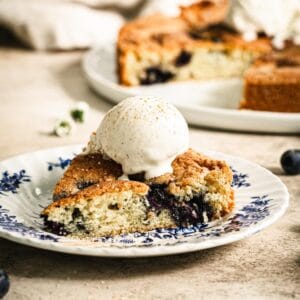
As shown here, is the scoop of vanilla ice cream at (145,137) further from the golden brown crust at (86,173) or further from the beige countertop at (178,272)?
the beige countertop at (178,272)

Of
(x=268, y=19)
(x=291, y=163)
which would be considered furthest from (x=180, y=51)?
(x=291, y=163)

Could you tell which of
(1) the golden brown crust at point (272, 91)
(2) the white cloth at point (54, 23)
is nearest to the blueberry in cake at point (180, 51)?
(1) the golden brown crust at point (272, 91)

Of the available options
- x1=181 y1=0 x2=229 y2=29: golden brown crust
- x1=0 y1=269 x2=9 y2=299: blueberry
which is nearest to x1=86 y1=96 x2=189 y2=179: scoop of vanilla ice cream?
x1=0 y1=269 x2=9 y2=299: blueberry

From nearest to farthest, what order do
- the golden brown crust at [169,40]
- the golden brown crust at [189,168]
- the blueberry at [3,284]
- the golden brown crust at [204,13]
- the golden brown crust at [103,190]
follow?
the blueberry at [3,284] → the golden brown crust at [103,190] → the golden brown crust at [189,168] → the golden brown crust at [169,40] → the golden brown crust at [204,13]

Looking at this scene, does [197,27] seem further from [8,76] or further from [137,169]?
[137,169]

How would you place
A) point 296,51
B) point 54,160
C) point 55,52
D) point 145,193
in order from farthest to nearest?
1. point 55,52
2. point 296,51
3. point 54,160
4. point 145,193

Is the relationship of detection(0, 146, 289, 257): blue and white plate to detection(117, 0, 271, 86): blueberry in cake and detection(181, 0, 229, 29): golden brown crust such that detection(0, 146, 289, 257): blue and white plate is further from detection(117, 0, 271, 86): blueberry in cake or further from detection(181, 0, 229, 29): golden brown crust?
detection(181, 0, 229, 29): golden brown crust

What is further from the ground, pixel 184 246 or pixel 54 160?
pixel 184 246

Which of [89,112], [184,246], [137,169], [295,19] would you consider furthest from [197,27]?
[184,246]
